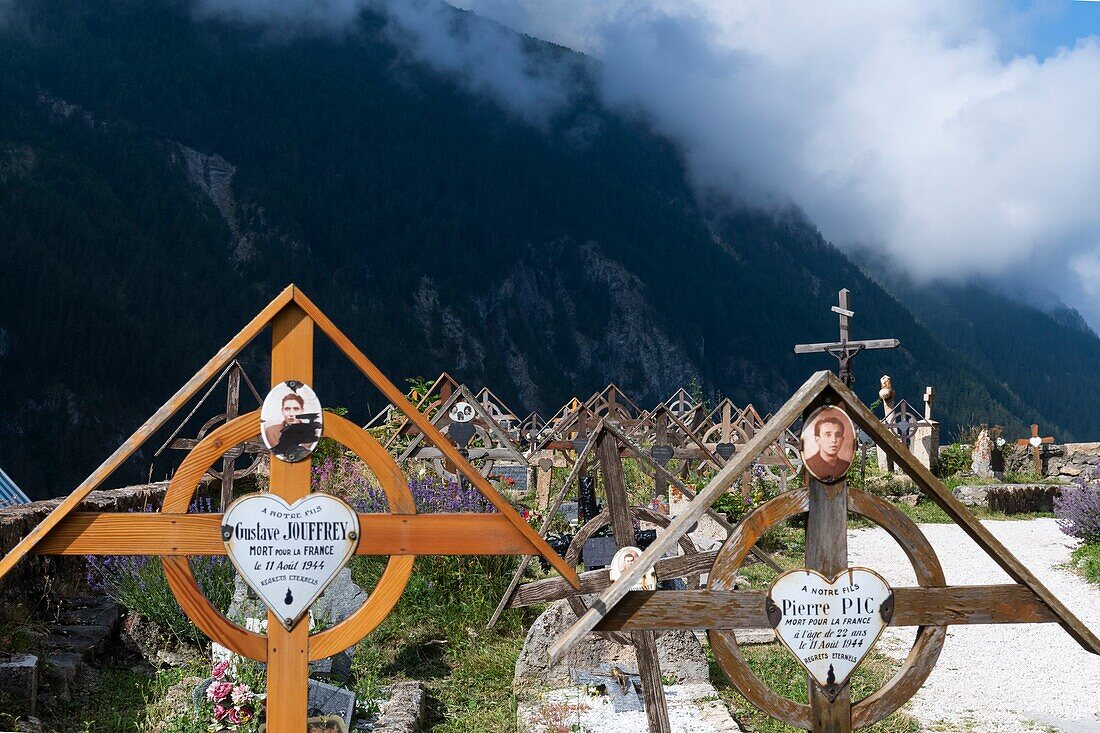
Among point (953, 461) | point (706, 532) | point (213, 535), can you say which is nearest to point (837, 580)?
point (213, 535)

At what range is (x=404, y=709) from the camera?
486cm

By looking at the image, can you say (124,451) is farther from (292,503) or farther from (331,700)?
(331,700)

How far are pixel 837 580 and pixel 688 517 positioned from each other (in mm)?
485

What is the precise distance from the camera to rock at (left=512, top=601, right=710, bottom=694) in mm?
5551

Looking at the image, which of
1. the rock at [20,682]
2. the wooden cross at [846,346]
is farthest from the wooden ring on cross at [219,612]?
the wooden cross at [846,346]

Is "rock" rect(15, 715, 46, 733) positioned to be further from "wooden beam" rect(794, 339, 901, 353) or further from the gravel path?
"wooden beam" rect(794, 339, 901, 353)

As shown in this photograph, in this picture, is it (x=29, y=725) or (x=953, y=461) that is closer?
(x=29, y=725)

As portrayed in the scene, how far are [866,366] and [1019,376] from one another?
5493 cm

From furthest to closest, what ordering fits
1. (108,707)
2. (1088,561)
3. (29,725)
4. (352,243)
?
1. (352,243)
2. (1088,561)
3. (108,707)
4. (29,725)

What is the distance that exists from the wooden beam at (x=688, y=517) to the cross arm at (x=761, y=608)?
0.04 m

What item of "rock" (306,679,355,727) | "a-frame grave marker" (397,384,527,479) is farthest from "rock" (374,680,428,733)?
"a-frame grave marker" (397,384,527,479)

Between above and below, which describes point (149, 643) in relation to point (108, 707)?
above

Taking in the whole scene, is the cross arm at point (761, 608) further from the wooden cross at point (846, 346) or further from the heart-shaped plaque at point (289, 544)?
the wooden cross at point (846, 346)

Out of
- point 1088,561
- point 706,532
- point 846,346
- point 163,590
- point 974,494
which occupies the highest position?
point 846,346
